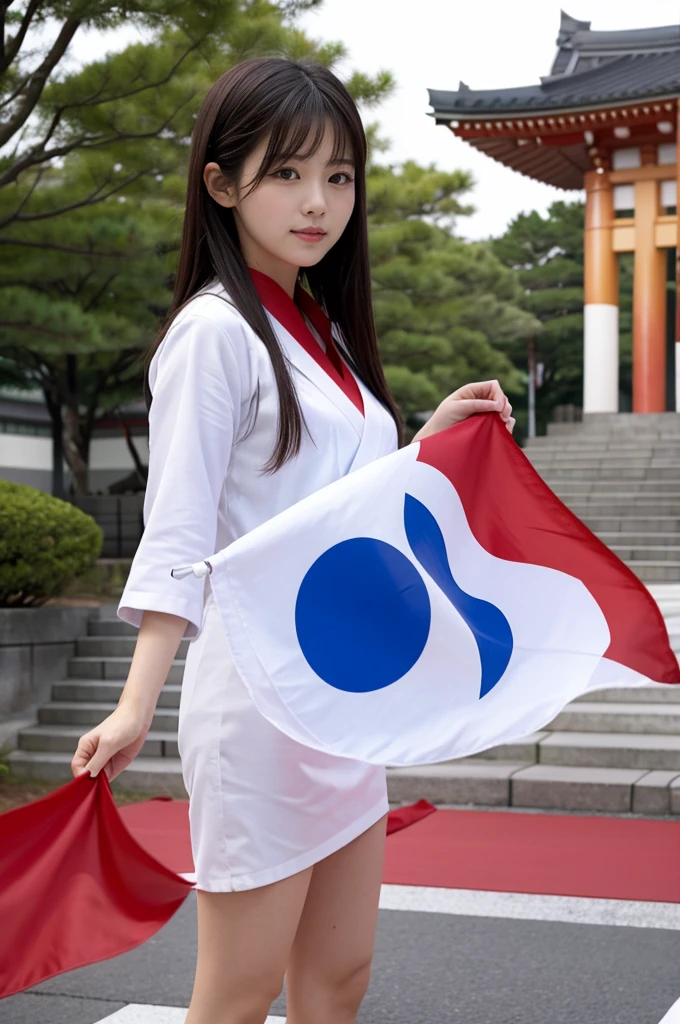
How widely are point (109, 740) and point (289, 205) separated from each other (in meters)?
0.76

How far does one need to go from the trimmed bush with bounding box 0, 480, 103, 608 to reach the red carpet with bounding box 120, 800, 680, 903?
7.34 ft

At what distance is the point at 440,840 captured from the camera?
485 cm

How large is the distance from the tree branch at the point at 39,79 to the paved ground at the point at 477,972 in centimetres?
611

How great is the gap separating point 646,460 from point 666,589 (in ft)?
15.9

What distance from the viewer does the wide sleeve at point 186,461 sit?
149 cm

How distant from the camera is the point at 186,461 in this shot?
59.3 inches

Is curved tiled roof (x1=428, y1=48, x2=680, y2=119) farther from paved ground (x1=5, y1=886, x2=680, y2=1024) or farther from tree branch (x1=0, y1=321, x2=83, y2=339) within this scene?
paved ground (x1=5, y1=886, x2=680, y2=1024)

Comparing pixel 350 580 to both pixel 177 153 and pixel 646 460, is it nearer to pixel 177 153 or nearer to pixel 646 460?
pixel 177 153

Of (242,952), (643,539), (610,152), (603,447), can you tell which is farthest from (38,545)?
(610,152)

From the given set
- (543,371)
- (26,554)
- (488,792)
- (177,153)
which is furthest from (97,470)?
(488,792)

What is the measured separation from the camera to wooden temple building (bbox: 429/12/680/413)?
1560cm

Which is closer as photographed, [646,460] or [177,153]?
[177,153]

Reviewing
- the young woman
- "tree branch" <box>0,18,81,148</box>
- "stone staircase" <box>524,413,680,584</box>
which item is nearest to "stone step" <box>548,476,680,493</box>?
"stone staircase" <box>524,413,680,584</box>

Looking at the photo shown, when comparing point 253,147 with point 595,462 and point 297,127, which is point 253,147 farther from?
point 595,462
